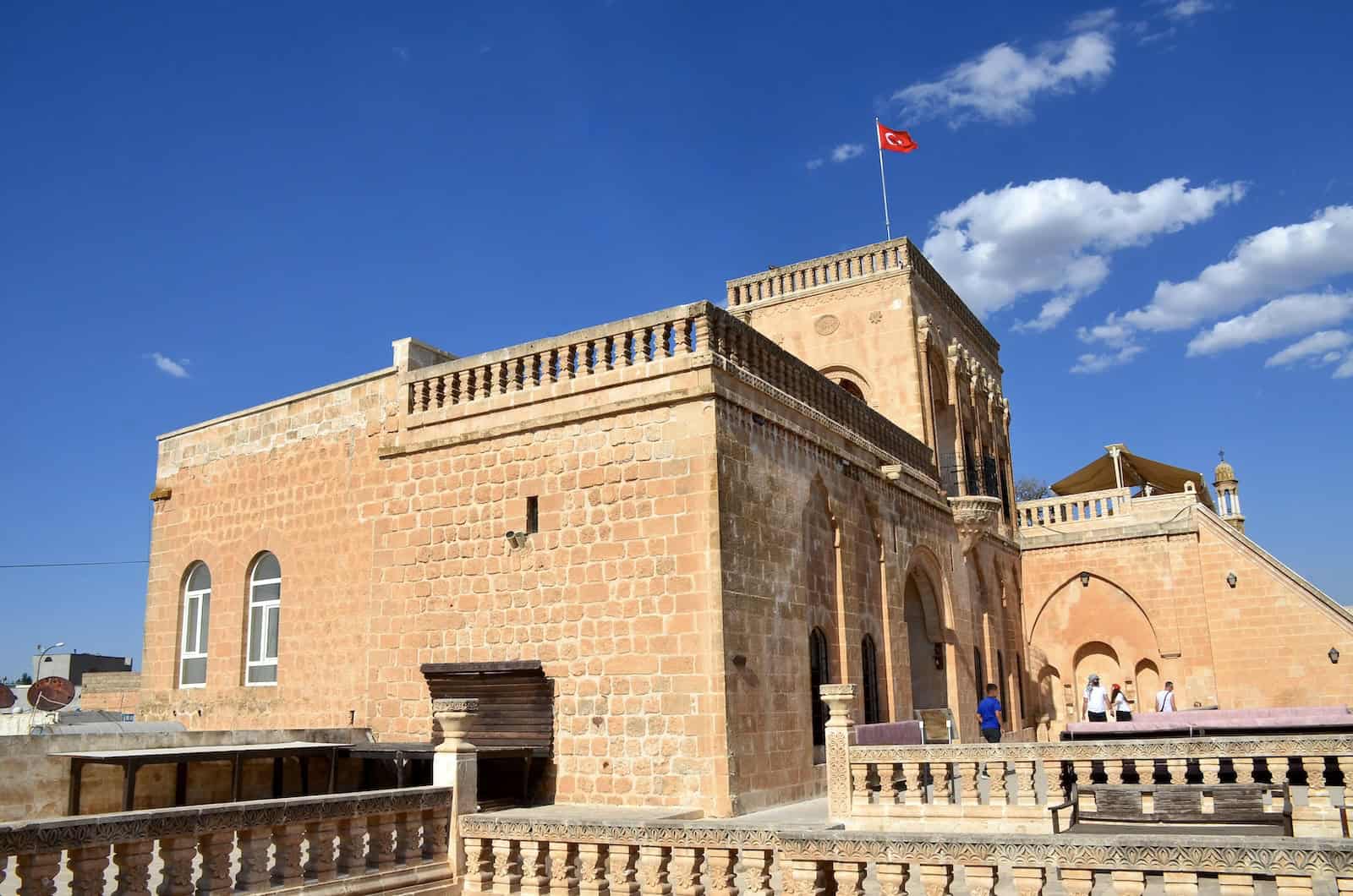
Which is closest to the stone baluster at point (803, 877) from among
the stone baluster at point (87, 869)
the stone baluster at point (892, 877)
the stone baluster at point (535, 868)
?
the stone baluster at point (892, 877)

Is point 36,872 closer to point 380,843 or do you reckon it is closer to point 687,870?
point 380,843

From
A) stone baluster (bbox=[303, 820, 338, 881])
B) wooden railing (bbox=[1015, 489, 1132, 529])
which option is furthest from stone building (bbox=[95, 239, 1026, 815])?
wooden railing (bbox=[1015, 489, 1132, 529])

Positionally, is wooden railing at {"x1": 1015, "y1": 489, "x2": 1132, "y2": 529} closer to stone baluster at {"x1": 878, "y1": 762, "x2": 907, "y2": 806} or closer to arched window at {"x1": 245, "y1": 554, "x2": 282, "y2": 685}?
stone baluster at {"x1": 878, "y1": 762, "x2": 907, "y2": 806}

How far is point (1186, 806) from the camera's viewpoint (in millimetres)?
7012

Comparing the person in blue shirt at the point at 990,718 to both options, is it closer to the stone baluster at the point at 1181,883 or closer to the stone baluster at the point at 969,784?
the stone baluster at the point at 969,784

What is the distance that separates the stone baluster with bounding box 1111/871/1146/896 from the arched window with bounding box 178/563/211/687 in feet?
46.0

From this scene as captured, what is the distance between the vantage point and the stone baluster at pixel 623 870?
643 centimetres

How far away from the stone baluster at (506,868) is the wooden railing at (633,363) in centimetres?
546

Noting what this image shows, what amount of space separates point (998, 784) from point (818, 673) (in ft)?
14.5

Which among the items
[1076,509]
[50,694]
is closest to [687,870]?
[50,694]

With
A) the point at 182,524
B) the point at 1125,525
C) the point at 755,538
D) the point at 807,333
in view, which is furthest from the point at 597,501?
the point at 1125,525

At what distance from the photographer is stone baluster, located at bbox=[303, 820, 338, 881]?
6.68 metres

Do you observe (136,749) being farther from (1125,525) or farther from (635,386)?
(1125,525)

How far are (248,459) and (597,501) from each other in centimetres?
678
